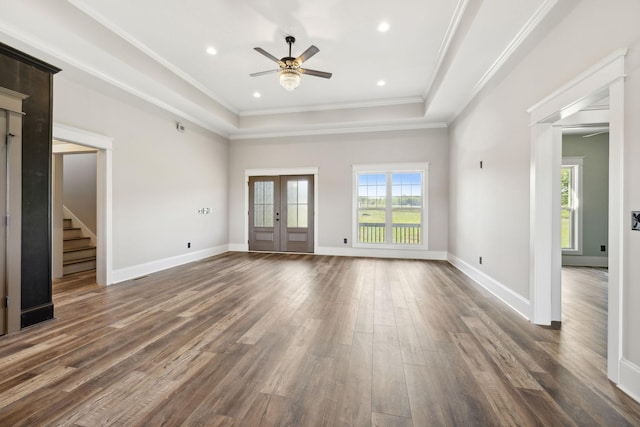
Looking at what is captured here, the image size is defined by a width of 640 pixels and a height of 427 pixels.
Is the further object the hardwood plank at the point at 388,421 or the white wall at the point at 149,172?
the white wall at the point at 149,172

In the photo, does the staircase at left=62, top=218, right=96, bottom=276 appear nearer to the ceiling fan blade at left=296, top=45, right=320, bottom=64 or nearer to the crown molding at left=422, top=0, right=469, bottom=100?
the ceiling fan blade at left=296, top=45, right=320, bottom=64

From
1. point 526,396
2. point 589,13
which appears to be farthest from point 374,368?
point 589,13

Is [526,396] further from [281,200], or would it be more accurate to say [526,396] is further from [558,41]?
[281,200]

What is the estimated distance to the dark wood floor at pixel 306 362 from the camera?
1.57 m

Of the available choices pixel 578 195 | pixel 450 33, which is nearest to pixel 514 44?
pixel 450 33

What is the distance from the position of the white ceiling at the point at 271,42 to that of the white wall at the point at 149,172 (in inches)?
14.0

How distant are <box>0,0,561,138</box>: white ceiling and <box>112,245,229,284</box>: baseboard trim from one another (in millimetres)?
2969

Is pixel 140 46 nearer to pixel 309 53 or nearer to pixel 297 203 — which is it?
pixel 309 53

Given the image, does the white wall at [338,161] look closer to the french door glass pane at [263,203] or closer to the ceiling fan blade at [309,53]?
the french door glass pane at [263,203]

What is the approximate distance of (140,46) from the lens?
12.8ft

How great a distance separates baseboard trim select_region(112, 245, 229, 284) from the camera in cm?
450

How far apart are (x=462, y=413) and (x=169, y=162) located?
5913 millimetres

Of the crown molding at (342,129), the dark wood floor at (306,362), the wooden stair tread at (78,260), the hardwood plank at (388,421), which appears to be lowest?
the dark wood floor at (306,362)

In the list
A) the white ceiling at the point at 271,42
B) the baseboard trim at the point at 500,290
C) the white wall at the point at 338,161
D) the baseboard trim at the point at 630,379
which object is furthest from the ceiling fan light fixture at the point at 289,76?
the baseboard trim at the point at 630,379
